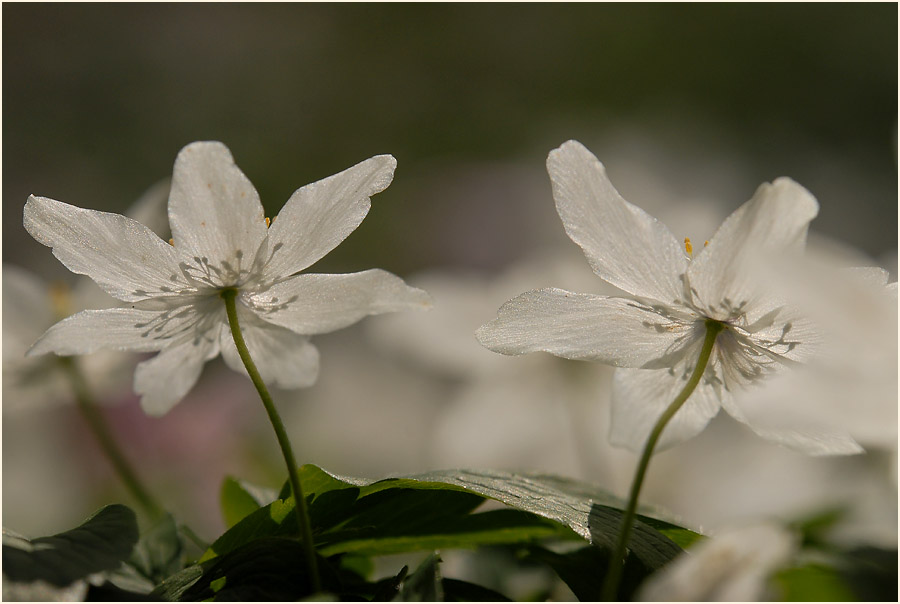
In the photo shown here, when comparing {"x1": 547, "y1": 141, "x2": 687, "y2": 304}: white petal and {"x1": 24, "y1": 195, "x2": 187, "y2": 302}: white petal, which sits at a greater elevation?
{"x1": 547, "y1": 141, "x2": 687, "y2": 304}: white petal

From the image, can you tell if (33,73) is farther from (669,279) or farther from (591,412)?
(669,279)

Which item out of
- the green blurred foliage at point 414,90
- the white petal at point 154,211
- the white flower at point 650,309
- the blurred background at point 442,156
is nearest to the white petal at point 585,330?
the white flower at point 650,309

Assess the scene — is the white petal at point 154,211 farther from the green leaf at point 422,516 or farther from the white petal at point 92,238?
the green leaf at point 422,516

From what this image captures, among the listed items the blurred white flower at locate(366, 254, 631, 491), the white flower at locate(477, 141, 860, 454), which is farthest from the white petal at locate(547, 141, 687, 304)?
the blurred white flower at locate(366, 254, 631, 491)

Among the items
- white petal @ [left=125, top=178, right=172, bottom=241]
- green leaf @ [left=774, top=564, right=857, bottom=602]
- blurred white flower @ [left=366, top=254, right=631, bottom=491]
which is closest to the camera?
green leaf @ [left=774, top=564, right=857, bottom=602]

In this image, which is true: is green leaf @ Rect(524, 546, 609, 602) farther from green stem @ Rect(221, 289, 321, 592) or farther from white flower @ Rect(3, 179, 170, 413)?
white flower @ Rect(3, 179, 170, 413)

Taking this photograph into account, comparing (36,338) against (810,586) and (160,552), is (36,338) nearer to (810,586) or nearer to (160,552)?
(160,552)
